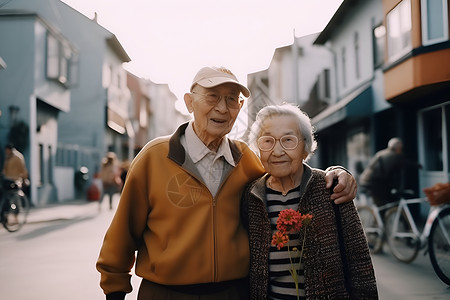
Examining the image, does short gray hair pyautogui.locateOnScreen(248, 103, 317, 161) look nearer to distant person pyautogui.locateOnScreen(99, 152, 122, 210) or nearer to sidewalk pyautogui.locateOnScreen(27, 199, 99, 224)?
sidewalk pyautogui.locateOnScreen(27, 199, 99, 224)

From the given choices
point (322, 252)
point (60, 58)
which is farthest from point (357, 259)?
point (60, 58)

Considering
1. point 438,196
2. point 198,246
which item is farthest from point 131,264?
point 438,196

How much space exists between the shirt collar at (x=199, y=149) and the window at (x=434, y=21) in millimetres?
1013

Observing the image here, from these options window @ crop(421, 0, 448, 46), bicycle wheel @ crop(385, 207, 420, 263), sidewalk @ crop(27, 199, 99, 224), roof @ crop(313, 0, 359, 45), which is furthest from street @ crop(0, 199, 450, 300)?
window @ crop(421, 0, 448, 46)

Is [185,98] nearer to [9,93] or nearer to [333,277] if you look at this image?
[9,93]

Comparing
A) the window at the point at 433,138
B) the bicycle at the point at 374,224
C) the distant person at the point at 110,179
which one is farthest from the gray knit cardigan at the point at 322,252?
the distant person at the point at 110,179

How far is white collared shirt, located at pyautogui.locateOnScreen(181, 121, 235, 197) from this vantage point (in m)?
2.27

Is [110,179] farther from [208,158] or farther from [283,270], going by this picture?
[283,270]

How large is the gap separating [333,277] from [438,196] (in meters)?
2.53

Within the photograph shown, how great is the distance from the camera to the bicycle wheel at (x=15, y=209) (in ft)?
25.8

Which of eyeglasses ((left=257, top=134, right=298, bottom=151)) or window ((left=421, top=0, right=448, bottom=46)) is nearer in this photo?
window ((left=421, top=0, right=448, bottom=46))

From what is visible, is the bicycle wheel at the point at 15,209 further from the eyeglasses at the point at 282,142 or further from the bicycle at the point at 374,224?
the eyeglasses at the point at 282,142

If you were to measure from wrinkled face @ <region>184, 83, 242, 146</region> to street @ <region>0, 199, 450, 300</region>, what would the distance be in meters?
1.35

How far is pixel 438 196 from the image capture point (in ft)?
13.8
